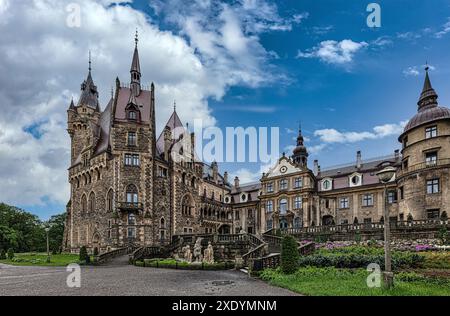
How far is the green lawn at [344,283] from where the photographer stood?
11.1 meters

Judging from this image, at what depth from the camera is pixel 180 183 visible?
47375 millimetres

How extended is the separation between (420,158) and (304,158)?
65.0 ft

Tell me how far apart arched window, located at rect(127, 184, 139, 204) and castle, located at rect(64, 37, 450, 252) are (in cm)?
12

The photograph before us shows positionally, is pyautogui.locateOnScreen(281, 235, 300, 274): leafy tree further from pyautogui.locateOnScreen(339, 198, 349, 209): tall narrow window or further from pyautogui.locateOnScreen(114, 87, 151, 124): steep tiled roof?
pyautogui.locateOnScreen(339, 198, 349, 209): tall narrow window

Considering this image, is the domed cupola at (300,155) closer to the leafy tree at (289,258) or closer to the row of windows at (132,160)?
the row of windows at (132,160)

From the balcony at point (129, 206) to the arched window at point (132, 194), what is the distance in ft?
1.51

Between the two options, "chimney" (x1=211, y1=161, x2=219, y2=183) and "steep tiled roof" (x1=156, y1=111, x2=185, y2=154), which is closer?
Result: "steep tiled roof" (x1=156, y1=111, x2=185, y2=154)

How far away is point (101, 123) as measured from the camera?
47.8 meters

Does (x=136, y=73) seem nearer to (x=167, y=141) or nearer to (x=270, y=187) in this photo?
(x=167, y=141)

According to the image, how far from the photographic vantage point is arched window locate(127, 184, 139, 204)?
132ft

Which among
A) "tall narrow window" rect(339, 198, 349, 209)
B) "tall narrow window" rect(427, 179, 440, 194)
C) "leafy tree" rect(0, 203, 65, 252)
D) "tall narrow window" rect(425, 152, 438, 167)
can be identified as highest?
"tall narrow window" rect(425, 152, 438, 167)

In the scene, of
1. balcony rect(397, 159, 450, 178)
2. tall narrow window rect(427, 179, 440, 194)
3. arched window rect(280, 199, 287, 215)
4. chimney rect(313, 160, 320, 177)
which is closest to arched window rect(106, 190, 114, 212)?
arched window rect(280, 199, 287, 215)
